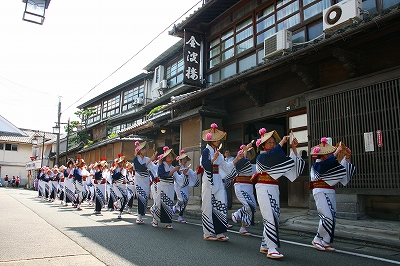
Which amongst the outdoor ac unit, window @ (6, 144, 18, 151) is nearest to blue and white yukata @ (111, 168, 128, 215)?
the outdoor ac unit

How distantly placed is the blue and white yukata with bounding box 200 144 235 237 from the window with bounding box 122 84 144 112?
64.8 feet

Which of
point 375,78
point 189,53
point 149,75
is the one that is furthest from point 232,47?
point 149,75

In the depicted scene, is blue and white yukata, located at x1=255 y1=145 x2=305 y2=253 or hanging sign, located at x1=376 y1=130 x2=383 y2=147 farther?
hanging sign, located at x1=376 y1=130 x2=383 y2=147

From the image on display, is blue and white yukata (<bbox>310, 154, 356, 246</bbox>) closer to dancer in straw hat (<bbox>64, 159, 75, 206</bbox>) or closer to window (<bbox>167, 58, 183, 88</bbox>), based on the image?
dancer in straw hat (<bbox>64, 159, 75, 206</bbox>)

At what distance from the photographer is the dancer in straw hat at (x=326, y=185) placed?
561 centimetres

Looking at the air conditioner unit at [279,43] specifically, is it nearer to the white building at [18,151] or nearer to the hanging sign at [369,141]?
the hanging sign at [369,141]

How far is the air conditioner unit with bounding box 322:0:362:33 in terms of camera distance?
27.6 feet

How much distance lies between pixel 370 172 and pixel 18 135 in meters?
56.0

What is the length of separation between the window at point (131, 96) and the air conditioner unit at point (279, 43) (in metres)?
16.4

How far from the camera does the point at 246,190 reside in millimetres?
8125

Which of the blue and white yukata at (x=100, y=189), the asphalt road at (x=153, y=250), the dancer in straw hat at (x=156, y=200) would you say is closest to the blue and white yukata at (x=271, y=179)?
the asphalt road at (x=153, y=250)

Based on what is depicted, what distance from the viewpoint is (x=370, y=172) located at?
7.95 metres

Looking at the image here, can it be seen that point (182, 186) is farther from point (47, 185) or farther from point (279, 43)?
point (47, 185)

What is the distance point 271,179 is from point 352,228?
2.82 metres
